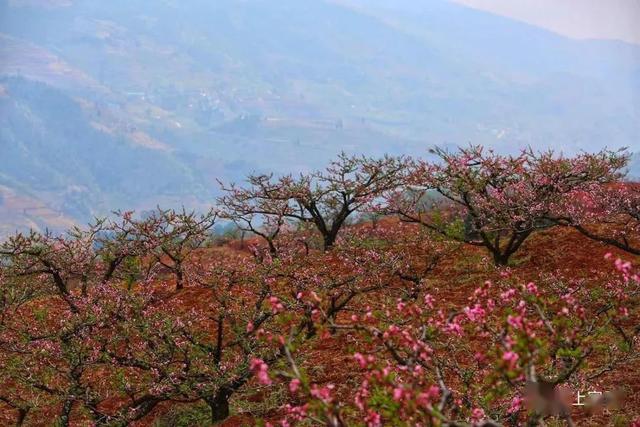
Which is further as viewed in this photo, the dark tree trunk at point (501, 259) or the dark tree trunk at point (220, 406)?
the dark tree trunk at point (501, 259)

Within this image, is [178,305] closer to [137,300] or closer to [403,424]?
[137,300]

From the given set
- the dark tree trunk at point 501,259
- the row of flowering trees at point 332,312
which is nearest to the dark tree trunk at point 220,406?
the row of flowering trees at point 332,312

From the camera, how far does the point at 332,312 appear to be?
16.2 m

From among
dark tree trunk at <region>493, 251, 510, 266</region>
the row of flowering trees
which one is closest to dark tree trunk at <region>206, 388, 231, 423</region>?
the row of flowering trees

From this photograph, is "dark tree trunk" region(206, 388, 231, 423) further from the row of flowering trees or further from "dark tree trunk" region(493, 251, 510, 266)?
"dark tree trunk" region(493, 251, 510, 266)

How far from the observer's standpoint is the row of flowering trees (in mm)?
6547

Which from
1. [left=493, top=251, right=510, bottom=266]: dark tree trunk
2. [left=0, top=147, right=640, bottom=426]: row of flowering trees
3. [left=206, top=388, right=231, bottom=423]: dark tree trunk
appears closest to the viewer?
[left=0, top=147, right=640, bottom=426]: row of flowering trees

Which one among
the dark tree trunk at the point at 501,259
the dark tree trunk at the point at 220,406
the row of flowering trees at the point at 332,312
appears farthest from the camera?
the dark tree trunk at the point at 501,259

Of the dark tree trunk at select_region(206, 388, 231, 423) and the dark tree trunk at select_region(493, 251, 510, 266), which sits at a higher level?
the dark tree trunk at select_region(493, 251, 510, 266)

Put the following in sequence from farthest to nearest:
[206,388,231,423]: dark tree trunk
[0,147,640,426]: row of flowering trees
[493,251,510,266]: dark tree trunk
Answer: [493,251,510,266]: dark tree trunk → [206,388,231,423]: dark tree trunk → [0,147,640,426]: row of flowering trees

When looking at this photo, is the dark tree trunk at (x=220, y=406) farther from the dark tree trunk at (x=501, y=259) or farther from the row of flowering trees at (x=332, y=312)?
the dark tree trunk at (x=501, y=259)

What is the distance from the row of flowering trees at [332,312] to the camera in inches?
258

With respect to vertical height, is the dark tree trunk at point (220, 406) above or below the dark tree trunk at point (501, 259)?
below

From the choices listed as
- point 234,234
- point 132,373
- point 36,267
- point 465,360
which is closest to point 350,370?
point 465,360
